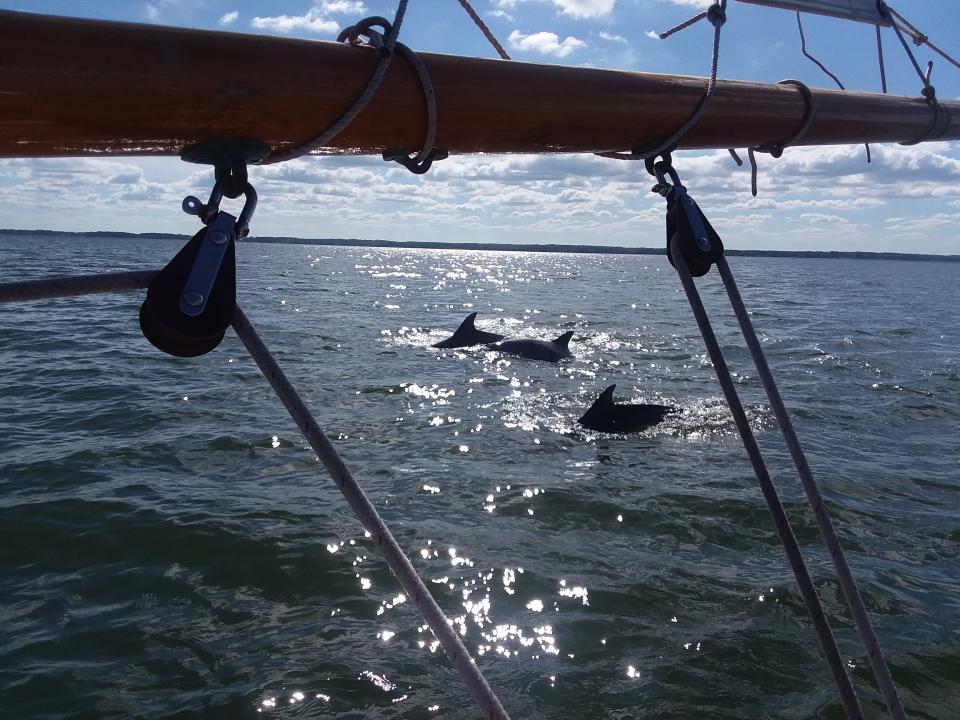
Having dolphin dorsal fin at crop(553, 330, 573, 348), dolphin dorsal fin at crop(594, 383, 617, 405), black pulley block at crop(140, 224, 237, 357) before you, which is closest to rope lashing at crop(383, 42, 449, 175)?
black pulley block at crop(140, 224, 237, 357)

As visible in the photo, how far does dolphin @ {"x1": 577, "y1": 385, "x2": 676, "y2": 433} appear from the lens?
1062 centimetres

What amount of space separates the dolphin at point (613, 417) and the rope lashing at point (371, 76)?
9.05 metres

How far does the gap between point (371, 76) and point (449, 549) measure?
517 centimetres

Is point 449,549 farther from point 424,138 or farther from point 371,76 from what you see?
point 371,76

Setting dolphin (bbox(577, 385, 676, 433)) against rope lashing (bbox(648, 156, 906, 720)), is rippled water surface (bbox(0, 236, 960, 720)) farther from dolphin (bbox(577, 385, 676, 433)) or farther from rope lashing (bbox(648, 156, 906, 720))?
rope lashing (bbox(648, 156, 906, 720))

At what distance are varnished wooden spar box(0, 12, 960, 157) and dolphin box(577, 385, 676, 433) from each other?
27.3 ft

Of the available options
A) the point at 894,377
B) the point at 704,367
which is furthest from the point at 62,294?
the point at 894,377

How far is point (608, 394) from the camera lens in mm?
10797

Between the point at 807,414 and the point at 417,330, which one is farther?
the point at 417,330

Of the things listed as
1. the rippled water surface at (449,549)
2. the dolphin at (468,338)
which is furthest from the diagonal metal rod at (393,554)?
the dolphin at (468,338)

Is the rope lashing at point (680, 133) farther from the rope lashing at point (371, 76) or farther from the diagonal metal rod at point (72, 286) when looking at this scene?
the diagonal metal rod at point (72, 286)

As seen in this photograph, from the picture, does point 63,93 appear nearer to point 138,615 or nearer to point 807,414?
point 138,615

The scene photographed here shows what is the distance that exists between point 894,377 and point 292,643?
567 inches

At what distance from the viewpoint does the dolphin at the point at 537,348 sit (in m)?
16.7
